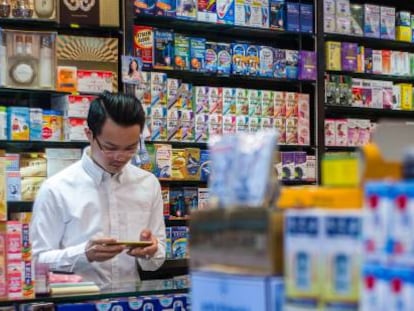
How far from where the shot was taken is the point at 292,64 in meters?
5.98

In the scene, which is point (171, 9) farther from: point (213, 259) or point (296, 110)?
point (213, 259)

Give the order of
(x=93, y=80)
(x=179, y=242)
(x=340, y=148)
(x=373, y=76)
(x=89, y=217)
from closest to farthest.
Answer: (x=89, y=217)
(x=93, y=80)
(x=179, y=242)
(x=340, y=148)
(x=373, y=76)

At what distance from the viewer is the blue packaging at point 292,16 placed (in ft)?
19.5

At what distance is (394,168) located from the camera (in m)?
1.31

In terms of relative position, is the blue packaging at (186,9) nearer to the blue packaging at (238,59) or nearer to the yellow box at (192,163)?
the blue packaging at (238,59)

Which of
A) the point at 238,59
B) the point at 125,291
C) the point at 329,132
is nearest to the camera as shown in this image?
the point at 125,291

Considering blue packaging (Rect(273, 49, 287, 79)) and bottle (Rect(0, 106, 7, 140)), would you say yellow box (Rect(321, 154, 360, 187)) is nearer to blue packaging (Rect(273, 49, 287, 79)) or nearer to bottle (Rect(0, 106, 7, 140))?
bottle (Rect(0, 106, 7, 140))

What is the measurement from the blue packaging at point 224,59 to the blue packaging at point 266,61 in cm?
27

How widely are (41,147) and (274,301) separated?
363 centimetres

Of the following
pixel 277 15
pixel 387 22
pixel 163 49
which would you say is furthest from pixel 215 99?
pixel 387 22

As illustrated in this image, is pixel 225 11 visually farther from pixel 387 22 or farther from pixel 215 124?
pixel 387 22

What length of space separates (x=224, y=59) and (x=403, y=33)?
5.87 ft

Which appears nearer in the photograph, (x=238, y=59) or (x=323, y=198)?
(x=323, y=198)

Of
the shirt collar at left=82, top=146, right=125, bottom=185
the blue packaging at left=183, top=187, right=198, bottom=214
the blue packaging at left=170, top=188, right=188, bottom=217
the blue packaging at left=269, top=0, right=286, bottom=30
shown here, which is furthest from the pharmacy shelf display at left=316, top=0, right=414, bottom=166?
the shirt collar at left=82, top=146, right=125, bottom=185
